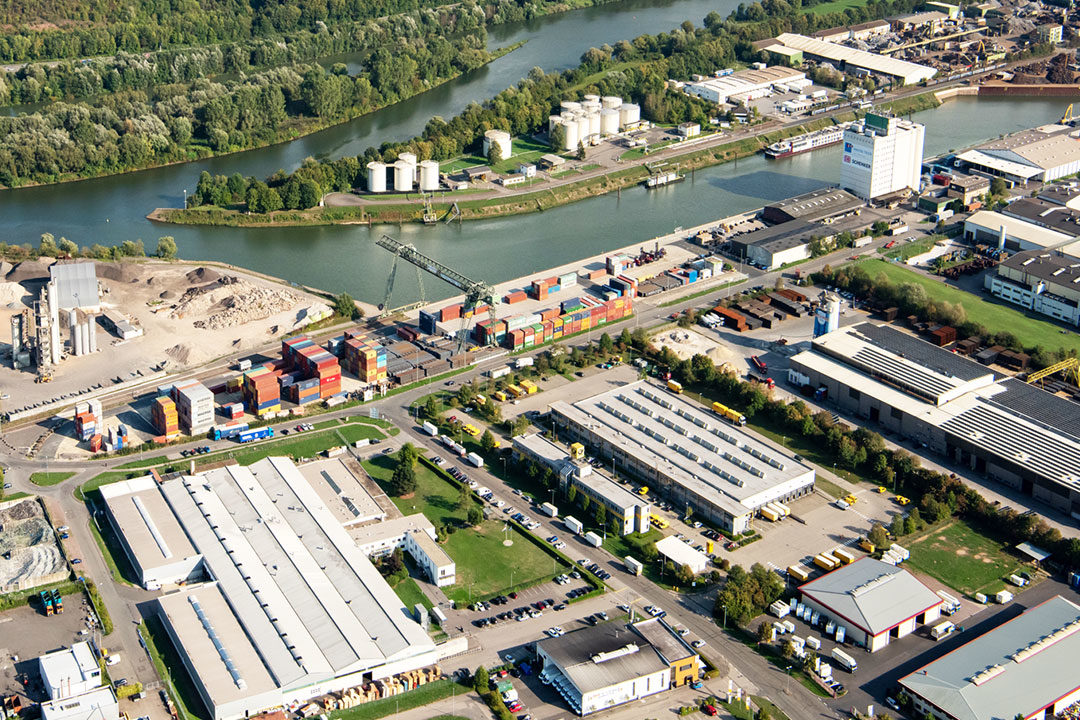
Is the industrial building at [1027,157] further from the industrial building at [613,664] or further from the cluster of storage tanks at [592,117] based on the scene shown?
the industrial building at [613,664]

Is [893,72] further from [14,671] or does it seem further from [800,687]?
[14,671]

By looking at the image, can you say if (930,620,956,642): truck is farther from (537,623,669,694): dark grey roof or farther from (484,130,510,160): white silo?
(484,130,510,160): white silo

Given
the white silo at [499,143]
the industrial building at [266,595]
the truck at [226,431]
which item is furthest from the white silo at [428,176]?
the industrial building at [266,595]

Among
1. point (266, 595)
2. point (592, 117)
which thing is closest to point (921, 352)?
point (266, 595)

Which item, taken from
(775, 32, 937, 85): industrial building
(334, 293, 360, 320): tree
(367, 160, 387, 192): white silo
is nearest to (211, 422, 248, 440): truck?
(334, 293, 360, 320): tree

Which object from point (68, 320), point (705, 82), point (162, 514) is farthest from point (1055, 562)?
point (705, 82)

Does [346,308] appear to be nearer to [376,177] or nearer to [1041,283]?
[376,177]
